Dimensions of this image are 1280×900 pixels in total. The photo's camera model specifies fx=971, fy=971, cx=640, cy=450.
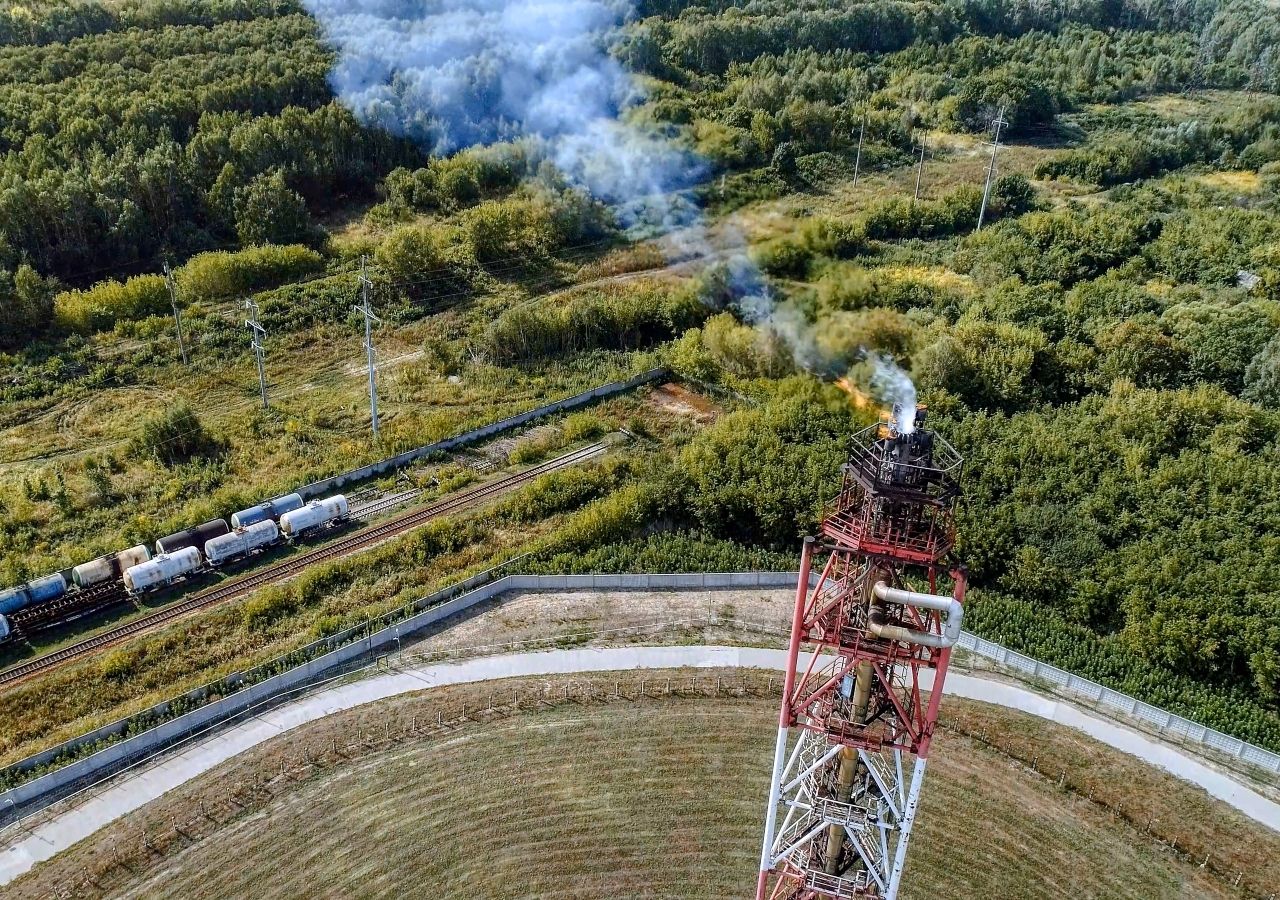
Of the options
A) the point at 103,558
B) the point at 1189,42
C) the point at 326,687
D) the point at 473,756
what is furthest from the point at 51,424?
the point at 1189,42

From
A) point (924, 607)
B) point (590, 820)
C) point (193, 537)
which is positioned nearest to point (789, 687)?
point (924, 607)

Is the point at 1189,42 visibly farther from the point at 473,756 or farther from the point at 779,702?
the point at 473,756

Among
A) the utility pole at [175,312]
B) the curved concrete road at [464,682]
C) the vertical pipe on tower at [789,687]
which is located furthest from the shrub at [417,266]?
the vertical pipe on tower at [789,687]

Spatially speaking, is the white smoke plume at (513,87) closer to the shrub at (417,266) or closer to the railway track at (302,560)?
the shrub at (417,266)

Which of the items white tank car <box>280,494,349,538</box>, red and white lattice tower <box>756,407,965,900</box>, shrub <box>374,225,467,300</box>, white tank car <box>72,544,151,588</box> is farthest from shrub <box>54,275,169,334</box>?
red and white lattice tower <box>756,407,965,900</box>

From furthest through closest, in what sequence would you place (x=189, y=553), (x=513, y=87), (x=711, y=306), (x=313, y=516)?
(x=513, y=87)
(x=711, y=306)
(x=313, y=516)
(x=189, y=553)

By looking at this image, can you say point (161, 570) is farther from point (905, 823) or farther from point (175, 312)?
point (905, 823)
